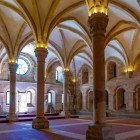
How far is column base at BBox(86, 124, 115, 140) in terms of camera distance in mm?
7953

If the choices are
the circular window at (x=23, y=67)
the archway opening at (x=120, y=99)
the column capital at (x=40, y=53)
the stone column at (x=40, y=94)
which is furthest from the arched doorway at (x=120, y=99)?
the column capital at (x=40, y=53)

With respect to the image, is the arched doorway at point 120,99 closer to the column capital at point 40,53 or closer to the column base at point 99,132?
the column capital at point 40,53

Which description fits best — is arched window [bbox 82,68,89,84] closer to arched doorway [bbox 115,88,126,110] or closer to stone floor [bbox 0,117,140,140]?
arched doorway [bbox 115,88,126,110]

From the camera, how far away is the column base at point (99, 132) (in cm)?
795

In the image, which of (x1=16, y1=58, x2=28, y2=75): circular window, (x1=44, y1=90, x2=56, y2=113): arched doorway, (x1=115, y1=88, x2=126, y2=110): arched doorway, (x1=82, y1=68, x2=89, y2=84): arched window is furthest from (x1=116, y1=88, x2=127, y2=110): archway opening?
(x1=16, y1=58, x2=28, y2=75): circular window

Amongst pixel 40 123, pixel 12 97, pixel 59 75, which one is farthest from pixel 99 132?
pixel 59 75

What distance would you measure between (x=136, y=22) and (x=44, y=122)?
27.5ft

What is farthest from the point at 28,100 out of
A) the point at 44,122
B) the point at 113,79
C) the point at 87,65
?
the point at 44,122

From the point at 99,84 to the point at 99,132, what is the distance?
1.64 metres

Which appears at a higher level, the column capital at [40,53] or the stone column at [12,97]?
the column capital at [40,53]

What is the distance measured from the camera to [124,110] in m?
24.3

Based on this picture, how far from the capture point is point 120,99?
25922 millimetres

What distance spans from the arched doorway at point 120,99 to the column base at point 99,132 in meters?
17.6

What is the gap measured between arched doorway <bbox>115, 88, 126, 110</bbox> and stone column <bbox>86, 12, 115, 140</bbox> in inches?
690
